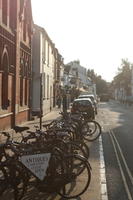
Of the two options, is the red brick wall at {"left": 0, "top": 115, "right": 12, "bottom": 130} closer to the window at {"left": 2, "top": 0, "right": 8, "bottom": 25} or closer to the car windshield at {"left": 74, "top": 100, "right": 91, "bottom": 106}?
the window at {"left": 2, "top": 0, "right": 8, "bottom": 25}

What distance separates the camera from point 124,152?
1528 centimetres

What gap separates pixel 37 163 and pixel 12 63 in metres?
17.1

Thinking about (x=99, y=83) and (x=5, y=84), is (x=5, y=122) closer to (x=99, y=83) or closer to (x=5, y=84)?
(x=5, y=84)

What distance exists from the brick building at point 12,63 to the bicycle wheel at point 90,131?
443 cm

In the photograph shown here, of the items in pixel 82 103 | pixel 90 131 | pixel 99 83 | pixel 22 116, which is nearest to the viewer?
pixel 90 131

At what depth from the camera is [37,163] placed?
8242mm

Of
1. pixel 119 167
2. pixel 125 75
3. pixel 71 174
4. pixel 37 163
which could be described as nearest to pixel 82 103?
pixel 119 167

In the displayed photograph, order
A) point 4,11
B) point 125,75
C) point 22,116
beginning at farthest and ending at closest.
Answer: point 125,75, point 22,116, point 4,11

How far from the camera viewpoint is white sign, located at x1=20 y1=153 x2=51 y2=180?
817 centimetres

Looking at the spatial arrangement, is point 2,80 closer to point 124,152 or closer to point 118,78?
point 124,152

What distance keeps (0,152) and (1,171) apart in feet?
1.30

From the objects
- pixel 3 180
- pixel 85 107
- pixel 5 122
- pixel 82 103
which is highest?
pixel 82 103

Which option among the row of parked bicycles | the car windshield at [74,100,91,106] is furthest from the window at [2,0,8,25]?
the row of parked bicycles

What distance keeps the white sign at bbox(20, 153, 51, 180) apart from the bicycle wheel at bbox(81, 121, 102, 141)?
28.9 feet
